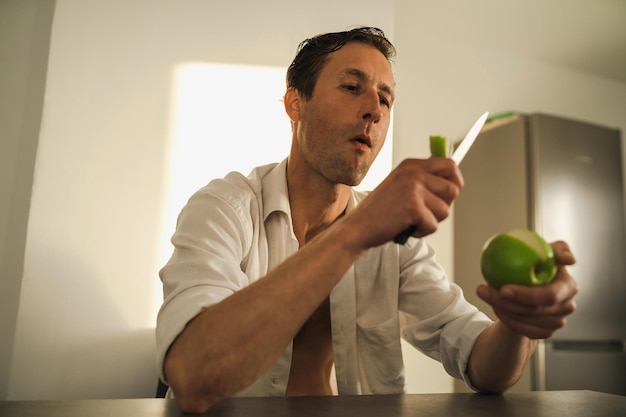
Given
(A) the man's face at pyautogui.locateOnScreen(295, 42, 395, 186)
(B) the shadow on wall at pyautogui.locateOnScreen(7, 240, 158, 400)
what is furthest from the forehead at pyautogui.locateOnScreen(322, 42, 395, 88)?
(B) the shadow on wall at pyautogui.locateOnScreen(7, 240, 158, 400)

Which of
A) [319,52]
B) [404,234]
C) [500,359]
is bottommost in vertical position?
[500,359]

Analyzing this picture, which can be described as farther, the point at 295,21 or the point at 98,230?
the point at 295,21

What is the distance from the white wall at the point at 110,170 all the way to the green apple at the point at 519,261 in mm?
1429

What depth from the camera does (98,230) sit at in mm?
1850

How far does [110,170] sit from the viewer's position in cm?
188

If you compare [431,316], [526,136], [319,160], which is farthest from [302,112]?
[526,136]

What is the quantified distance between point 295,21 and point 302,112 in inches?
37.8

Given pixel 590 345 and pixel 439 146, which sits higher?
pixel 439 146

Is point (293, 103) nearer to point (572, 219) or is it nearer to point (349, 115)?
point (349, 115)

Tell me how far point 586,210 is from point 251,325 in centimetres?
260

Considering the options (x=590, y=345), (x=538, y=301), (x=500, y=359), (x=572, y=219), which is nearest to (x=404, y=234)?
(x=538, y=301)

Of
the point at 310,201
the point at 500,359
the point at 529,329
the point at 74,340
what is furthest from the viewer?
the point at 74,340

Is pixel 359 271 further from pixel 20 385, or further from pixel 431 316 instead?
pixel 20 385

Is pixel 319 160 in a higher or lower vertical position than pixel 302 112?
lower
